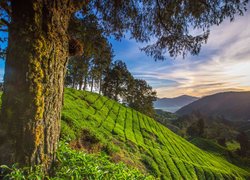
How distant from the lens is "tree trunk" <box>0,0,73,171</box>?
10.7 feet

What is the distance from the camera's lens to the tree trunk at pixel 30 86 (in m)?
3.26

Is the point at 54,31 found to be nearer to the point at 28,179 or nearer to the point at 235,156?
the point at 28,179

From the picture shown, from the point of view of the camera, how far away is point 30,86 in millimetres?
3326

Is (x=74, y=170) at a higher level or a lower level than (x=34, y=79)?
lower

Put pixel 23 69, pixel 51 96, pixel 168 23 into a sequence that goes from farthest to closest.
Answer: pixel 168 23, pixel 51 96, pixel 23 69

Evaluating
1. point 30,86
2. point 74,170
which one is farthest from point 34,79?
point 74,170

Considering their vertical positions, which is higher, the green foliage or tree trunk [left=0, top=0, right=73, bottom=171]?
tree trunk [left=0, top=0, right=73, bottom=171]

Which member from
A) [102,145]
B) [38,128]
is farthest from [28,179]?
[102,145]

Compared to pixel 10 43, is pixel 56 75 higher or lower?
lower

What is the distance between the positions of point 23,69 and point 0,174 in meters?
1.60

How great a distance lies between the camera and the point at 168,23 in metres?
5.77

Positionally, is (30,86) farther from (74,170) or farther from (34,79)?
(74,170)

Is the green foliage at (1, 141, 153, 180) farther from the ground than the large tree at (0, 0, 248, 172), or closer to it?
closer to it

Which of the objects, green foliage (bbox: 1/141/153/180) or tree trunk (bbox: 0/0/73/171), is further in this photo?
tree trunk (bbox: 0/0/73/171)
